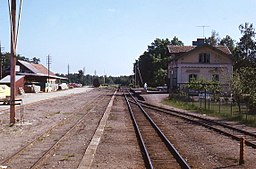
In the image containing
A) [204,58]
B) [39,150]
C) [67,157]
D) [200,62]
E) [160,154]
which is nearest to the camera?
[67,157]

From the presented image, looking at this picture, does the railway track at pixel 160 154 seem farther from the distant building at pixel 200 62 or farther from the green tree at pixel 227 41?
the green tree at pixel 227 41

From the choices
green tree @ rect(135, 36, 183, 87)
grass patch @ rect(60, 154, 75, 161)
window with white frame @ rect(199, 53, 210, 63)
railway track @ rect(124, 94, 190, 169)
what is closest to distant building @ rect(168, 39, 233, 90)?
window with white frame @ rect(199, 53, 210, 63)

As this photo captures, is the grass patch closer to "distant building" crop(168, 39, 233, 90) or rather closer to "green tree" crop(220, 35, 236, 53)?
"distant building" crop(168, 39, 233, 90)

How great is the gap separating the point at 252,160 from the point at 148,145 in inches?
165

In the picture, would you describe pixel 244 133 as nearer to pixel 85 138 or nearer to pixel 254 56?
pixel 85 138

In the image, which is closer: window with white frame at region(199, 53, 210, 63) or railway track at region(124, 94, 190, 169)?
railway track at region(124, 94, 190, 169)

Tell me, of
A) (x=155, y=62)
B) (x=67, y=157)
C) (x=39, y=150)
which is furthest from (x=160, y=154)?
(x=155, y=62)

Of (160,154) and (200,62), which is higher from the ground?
(200,62)

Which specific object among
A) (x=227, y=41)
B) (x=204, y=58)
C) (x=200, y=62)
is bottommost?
(x=200, y=62)

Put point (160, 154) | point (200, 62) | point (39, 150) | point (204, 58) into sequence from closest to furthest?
point (160, 154), point (39, 150), point (200, 62), point (204, 58)

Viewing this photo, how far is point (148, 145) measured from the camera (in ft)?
51.2

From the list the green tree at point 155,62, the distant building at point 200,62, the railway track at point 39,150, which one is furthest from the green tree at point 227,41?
the railway track at point 39,150

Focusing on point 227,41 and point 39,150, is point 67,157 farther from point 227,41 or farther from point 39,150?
point 227,41

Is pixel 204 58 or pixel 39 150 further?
pixel 204 58
